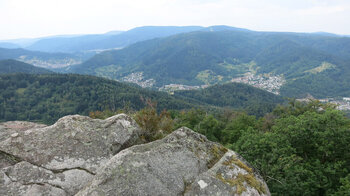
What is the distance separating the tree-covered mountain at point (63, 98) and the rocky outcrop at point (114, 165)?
118 metres

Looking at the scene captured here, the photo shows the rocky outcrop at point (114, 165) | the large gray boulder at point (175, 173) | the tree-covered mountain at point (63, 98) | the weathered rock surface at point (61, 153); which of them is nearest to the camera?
the large gray boulder at point (175, 173)

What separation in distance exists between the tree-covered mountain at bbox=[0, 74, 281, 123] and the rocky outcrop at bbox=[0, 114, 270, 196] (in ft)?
386

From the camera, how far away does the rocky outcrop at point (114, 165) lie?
6336 millimetres

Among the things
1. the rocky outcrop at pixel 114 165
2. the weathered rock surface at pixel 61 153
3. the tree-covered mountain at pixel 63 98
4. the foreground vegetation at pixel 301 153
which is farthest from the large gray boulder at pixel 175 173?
the tree-covered mountain at pixel 63 98

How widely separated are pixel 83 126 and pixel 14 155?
2.81 m

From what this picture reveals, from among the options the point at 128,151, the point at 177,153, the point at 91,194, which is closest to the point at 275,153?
the point at 177,153

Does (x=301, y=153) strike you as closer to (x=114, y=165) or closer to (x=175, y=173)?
(x=175, y=173)

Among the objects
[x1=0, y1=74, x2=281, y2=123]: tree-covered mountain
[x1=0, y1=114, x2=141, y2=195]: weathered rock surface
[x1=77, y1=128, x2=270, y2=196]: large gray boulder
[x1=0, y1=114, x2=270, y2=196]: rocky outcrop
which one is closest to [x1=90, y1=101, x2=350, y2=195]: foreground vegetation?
[x1=0, y1=114, x2=141, y2=195]: weathered rock surface

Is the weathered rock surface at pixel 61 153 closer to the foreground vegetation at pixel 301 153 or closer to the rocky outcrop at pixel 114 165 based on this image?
the rocky outcrop at pixel 114 165

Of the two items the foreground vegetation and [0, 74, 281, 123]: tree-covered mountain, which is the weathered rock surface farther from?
[0, 74, 281, 123]: tree-covered mountain

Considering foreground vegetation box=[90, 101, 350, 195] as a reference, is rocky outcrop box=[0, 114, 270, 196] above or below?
above

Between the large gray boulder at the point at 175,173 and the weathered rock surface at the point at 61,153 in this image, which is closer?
the large gray boulder at the point at 175,173

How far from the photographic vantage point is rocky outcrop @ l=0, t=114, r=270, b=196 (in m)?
6.34

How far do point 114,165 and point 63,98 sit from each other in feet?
580
